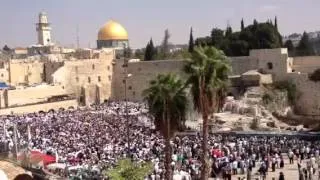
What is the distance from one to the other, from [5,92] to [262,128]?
20639mm

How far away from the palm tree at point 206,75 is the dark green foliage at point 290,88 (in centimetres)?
2712

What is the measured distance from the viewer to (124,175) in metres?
10.4

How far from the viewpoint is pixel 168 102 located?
657 inches

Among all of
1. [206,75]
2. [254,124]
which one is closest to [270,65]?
[254,124]

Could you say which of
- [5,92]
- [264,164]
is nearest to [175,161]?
[264,164]

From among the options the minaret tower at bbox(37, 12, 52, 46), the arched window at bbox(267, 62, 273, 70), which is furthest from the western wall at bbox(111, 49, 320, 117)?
the minaret tower at bbox(37, 12, 52, 46)

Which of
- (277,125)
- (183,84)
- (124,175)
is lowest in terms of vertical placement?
(277,125)

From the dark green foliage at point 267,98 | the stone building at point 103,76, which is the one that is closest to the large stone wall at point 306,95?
the stone building at point 103,76

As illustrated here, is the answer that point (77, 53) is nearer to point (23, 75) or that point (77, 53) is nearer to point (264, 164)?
point (23, 75)

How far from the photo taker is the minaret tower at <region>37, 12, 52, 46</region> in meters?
81.1

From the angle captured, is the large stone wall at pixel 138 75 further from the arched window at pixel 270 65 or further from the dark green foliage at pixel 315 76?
the dark green foliage at pixel 315 76

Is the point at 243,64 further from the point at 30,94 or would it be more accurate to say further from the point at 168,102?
the point at 168,102

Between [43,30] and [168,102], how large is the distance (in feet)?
221

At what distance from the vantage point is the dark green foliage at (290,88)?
139ft
